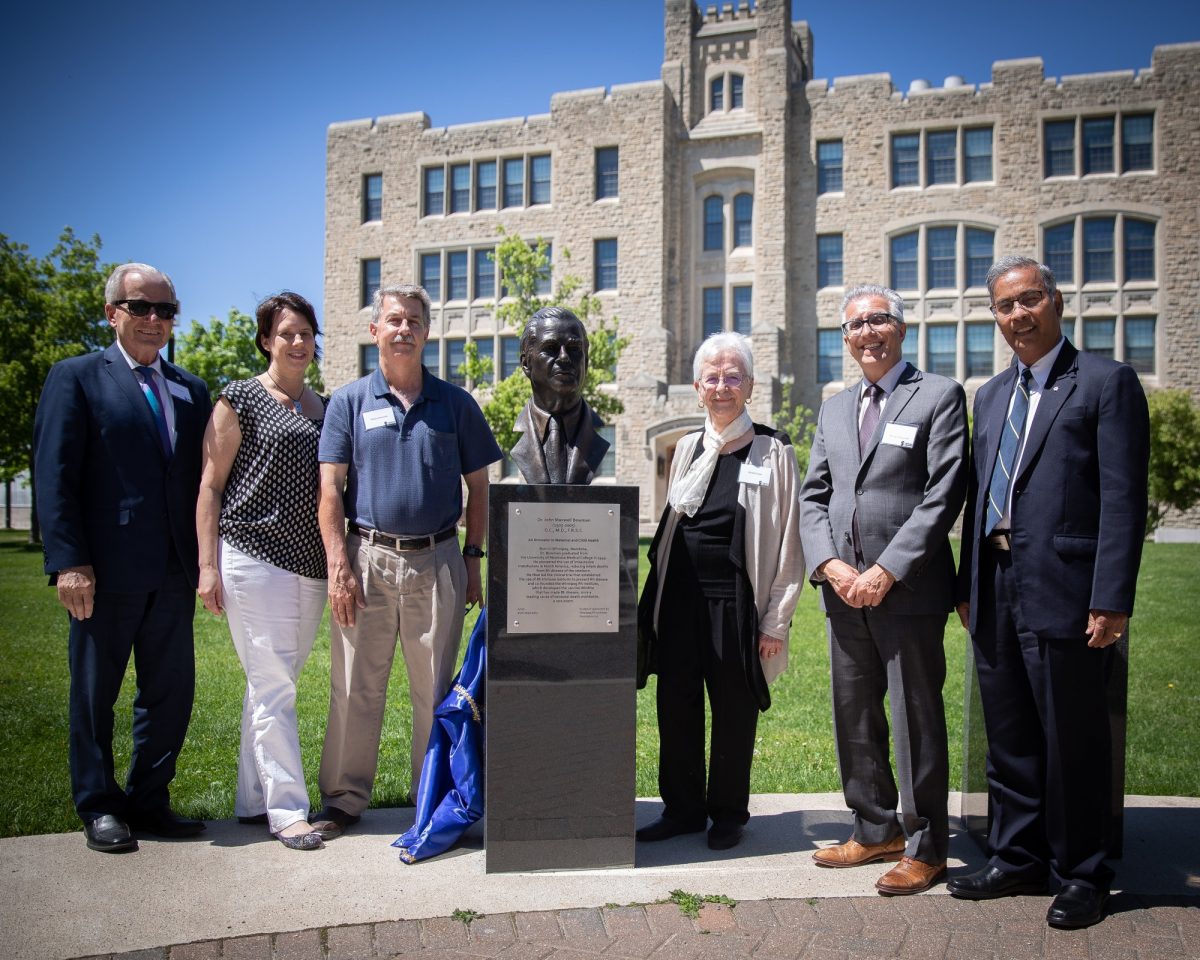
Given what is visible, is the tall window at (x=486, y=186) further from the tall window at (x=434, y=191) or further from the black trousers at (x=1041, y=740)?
the black trousers at (x=1041, y=740)

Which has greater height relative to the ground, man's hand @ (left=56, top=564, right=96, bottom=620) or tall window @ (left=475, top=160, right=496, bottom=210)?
tall window @ (left=475, top=160, right=496, bottom=210)

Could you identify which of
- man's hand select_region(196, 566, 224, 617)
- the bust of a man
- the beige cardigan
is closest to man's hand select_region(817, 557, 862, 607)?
the beige cardigan

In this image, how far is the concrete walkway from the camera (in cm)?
321

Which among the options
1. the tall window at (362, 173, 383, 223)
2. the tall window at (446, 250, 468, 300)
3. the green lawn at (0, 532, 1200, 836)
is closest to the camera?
the green lawn at (0, 532, 1200, 836)

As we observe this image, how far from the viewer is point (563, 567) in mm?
3912

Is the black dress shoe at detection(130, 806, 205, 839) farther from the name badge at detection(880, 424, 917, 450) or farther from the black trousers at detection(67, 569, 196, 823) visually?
the name badge at detection(880, 424, 917, 450)

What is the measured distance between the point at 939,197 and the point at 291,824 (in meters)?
31.2

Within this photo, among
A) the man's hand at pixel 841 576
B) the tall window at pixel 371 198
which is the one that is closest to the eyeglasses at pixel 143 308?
the man's hand at pixel 841 576

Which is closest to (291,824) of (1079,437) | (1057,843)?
(1057,843)

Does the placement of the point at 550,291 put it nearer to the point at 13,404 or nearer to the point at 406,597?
the point at 13,404

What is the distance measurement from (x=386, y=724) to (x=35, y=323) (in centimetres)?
2549

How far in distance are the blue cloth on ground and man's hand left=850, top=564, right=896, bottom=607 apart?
158 cm

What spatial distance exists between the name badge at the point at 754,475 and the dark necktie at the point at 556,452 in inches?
30.6

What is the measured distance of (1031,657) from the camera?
365 centimetres
